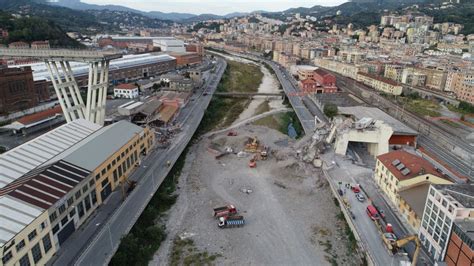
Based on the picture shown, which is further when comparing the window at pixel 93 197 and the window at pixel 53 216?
the window at pixel 93 197

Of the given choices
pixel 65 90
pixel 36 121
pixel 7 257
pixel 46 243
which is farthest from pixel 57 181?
pixel 36 121

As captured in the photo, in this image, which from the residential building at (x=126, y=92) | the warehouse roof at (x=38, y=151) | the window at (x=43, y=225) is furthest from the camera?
the residential building at (x=126, y=92)

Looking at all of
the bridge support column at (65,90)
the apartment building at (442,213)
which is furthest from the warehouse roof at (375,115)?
the bridge support column at (65,90)

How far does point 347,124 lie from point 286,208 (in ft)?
50.3

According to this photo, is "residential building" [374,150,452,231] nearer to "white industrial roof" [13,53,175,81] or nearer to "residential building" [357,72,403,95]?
"residential building" [357,72,403,95]

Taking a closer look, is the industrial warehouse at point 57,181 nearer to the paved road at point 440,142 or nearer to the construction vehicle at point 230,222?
the construction vehicle at point 230,222

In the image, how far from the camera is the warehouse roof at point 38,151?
2434cm

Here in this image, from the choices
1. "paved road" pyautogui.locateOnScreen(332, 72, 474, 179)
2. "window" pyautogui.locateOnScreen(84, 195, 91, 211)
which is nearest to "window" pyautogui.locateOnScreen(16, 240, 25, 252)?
"window" pyautogui.locateOnScreen(84, 195, 91, 211)

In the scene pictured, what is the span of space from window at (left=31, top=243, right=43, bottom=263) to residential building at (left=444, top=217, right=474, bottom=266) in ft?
80.4

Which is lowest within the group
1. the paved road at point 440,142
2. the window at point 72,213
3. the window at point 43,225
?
the paved road at point 440,142

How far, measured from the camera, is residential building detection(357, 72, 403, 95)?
232ft

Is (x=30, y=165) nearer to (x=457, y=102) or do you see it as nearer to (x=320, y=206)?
(x=320, y=206)

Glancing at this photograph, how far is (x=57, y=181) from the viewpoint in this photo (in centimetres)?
2309

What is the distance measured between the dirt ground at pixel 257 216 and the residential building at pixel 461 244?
6.20m
